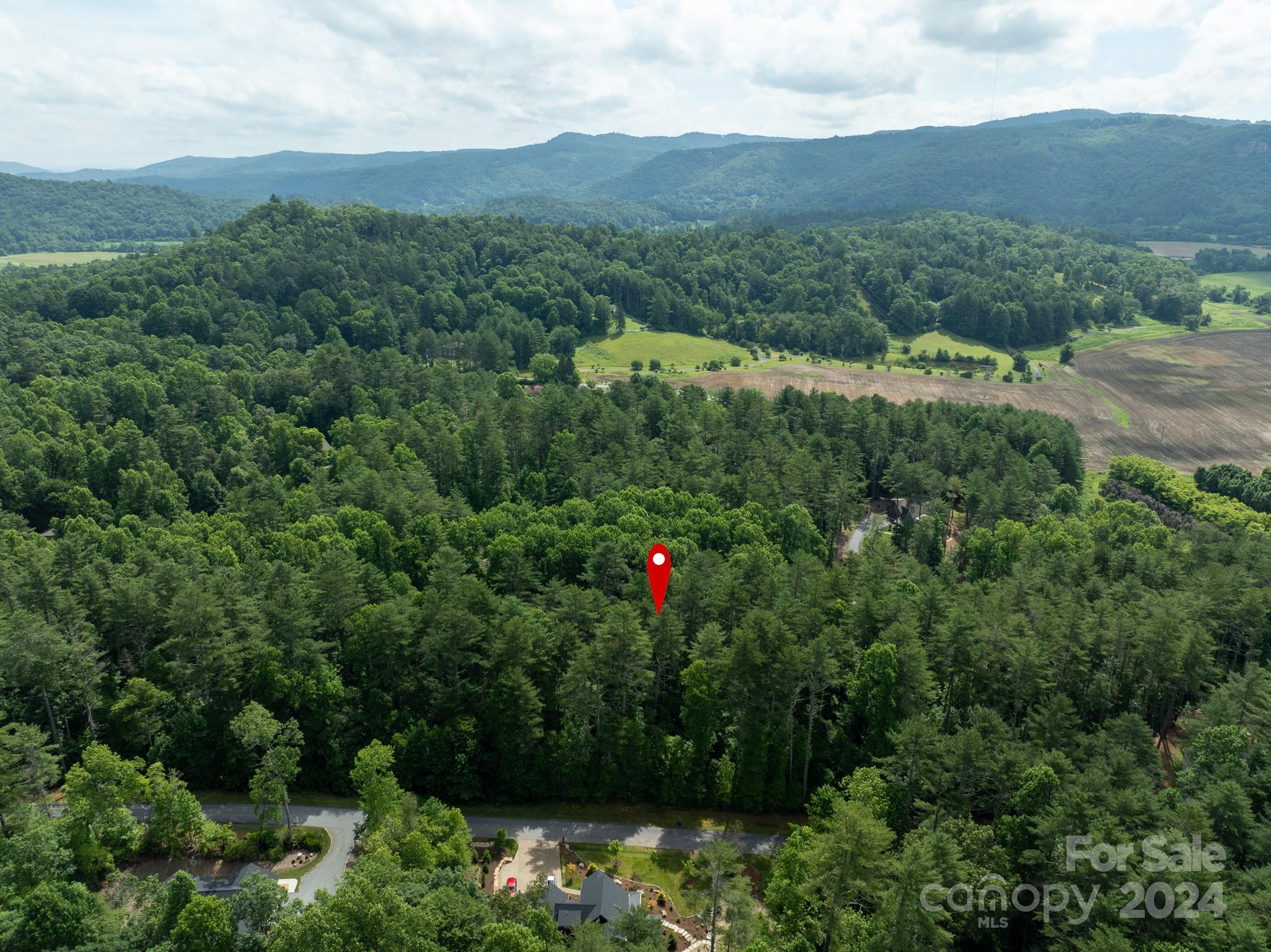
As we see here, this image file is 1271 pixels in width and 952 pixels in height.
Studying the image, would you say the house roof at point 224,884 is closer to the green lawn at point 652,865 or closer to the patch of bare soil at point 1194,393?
the green lawn at point 652,865

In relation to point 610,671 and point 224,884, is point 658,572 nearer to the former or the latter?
point 610,671

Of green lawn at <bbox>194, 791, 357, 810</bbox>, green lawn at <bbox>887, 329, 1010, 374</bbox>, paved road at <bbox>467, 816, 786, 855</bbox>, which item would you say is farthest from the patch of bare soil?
green lawn at <bbox>194, 791, 357, 810</bbox>

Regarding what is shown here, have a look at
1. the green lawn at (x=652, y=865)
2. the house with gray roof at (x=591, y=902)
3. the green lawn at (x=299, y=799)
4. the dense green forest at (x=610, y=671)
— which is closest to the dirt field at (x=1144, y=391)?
the dense green forest at (x=610, y=671)

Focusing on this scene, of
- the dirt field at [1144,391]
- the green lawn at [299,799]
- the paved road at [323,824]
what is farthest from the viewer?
the dirt field at [1144,391]

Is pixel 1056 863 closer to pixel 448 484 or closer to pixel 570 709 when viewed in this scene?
pixel 570 709

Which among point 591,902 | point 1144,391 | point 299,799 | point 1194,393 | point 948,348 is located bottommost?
point 299,799

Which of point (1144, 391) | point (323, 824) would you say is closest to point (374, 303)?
point (323, 824)
